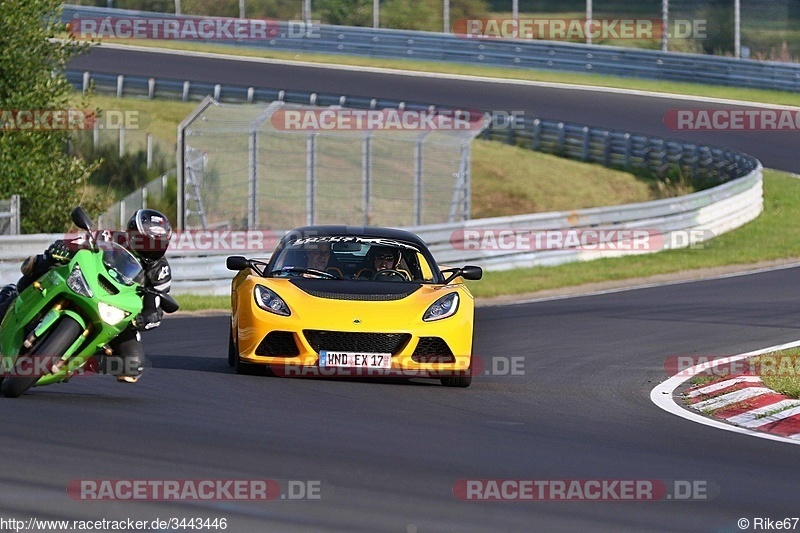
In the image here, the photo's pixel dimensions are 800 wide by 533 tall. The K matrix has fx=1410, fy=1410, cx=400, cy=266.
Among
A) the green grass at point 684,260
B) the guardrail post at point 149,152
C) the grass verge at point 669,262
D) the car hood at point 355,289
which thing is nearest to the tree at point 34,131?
the guardrail post at point 149,152

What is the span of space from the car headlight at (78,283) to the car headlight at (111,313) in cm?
11

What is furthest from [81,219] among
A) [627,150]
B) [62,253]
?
[627,150]

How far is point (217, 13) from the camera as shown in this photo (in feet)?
151

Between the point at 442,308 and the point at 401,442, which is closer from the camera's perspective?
the point at 401,442

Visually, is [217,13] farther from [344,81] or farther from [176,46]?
[344,81]

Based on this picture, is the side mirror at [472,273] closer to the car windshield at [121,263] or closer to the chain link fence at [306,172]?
the car windshield at [121,263]

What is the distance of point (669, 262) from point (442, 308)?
12895 mm

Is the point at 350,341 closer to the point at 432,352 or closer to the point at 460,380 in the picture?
the point at 432,352

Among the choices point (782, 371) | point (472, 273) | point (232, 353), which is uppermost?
point (472, 273)

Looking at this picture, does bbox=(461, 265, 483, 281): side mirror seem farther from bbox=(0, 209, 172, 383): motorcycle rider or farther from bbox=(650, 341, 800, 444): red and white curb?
bbox=(0, 209, 172, 383): motorcycle rider

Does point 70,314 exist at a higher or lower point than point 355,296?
higher

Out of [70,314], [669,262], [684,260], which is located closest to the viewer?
[70,314]

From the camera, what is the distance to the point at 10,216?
1969 centimetres

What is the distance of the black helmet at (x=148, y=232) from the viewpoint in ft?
30.9
